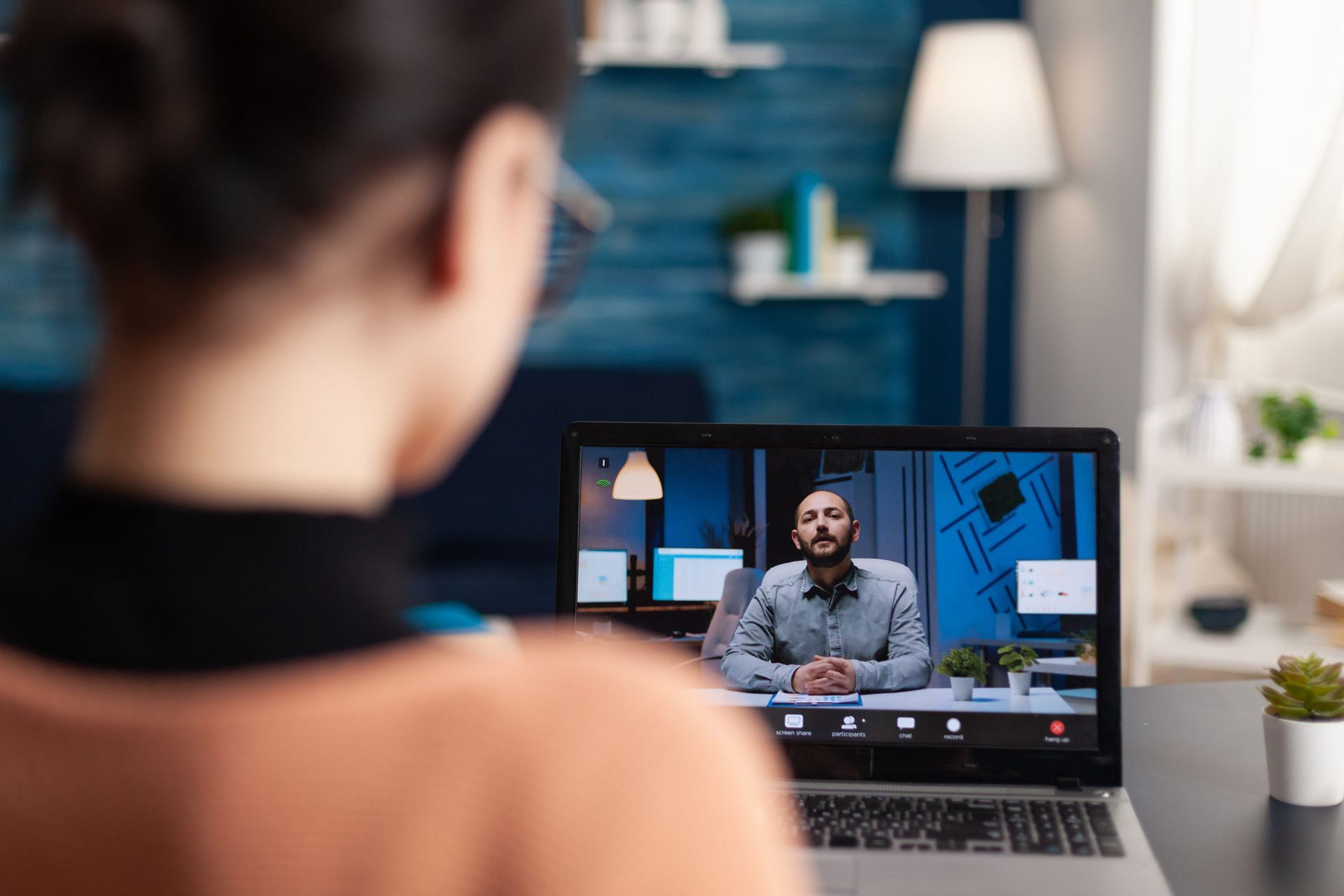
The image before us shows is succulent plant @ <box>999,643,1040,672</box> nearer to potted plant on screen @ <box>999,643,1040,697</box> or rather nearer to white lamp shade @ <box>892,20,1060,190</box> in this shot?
potted plant on screen @ <box>999,643,1040,697</box>

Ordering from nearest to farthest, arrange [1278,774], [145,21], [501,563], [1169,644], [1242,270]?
[145,21], [1278,774], [1169,644], [1242,270], [501,563]

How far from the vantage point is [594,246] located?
3.48 m

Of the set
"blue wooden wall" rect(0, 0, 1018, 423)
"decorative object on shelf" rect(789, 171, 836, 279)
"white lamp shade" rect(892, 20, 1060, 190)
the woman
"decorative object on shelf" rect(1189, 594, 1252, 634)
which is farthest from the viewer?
"blue wooden wall" rect(0, 0, 1018, 423)

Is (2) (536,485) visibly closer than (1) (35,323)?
Yes

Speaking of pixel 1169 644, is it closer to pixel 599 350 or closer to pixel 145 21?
pixel 599 350

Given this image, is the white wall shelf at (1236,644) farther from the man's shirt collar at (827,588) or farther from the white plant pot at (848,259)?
the man's shirt collar at (827,588)

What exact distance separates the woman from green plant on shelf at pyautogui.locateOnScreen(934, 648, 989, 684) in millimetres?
693

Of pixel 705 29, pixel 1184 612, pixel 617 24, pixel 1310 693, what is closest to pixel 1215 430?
pixel 1184 612

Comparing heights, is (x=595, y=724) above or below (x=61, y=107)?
below

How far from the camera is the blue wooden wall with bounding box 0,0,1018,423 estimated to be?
3486mm

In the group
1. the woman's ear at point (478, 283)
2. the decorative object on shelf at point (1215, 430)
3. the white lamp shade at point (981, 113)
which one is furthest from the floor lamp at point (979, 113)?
the woman's ear at point (478, 283)

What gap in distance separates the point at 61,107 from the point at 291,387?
0.10m

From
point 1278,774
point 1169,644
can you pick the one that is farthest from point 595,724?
point 1169,644

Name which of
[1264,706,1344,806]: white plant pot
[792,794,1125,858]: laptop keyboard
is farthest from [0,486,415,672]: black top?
[1264,706,1344,806]: white plant pot
